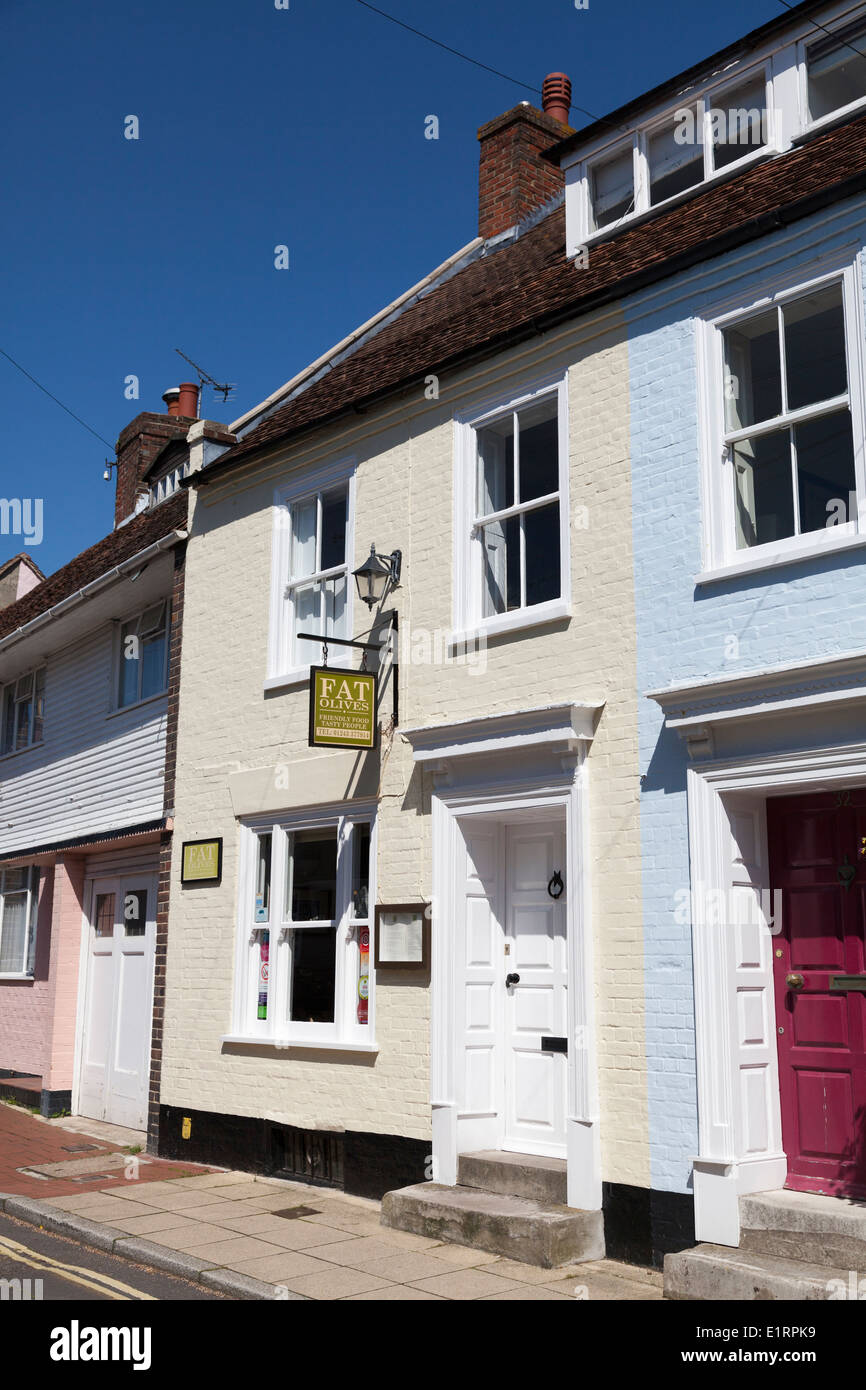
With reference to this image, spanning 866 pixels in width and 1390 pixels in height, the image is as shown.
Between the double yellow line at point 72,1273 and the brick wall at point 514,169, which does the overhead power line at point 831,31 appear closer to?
the brick wall at point 514,169

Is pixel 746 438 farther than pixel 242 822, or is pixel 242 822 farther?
pixel 242 822

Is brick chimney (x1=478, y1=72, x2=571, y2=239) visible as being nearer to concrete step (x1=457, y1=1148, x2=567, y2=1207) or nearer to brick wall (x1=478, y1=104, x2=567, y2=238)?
brick wall (x1=478, y1=104, x2=567, y2=238)

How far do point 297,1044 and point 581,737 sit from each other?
149 inches

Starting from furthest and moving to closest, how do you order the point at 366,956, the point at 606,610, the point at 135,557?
the point at 135,557
the point at 366,956
the point at 606,610

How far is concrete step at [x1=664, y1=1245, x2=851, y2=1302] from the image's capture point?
5988mm

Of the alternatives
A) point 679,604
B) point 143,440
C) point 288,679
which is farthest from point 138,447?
point 679,604

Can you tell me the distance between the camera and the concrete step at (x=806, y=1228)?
20.4ft

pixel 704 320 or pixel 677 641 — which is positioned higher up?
pixel 704 320

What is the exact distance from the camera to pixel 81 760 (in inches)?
593

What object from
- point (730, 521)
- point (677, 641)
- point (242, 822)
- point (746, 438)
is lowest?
point (242, 822)

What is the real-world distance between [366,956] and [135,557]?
17.6 ft

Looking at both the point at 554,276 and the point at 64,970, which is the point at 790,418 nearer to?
the point at 554,276
